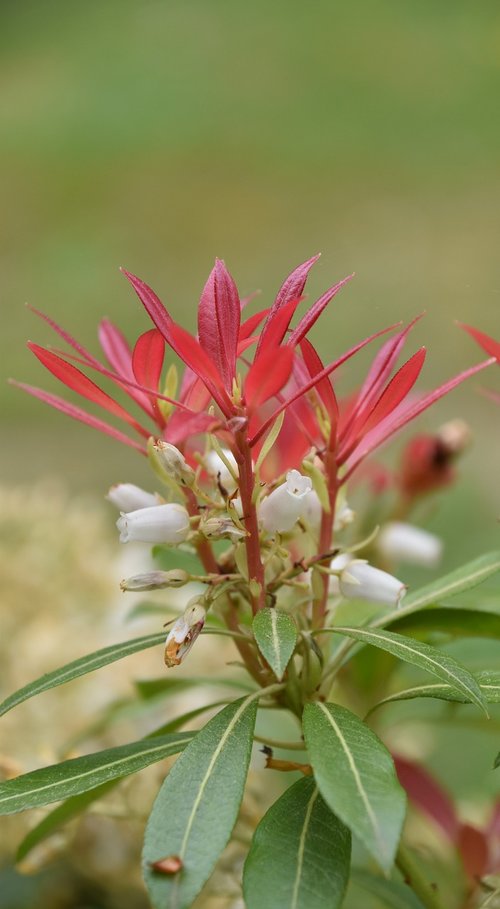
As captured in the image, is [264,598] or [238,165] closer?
[264,598]

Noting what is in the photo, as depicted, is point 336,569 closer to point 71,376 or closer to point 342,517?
point 342,517

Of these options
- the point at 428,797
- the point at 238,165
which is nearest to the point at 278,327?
the point at 428,797

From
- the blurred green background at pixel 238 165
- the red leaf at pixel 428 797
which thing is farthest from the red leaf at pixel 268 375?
the blurred green background at pixel 238 165

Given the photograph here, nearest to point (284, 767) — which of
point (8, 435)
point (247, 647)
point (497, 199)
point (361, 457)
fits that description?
point (247, 647)

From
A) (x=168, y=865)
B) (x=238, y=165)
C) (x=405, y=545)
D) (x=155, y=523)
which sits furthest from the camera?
(x=238, y=165)

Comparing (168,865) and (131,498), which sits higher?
(131,498)

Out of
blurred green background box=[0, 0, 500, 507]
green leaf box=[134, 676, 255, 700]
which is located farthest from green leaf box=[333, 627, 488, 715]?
blurred green background box=[0, 0, 500, 507]

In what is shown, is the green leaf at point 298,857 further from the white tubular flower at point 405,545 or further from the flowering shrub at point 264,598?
A: the white tubular flower at point 405,545
